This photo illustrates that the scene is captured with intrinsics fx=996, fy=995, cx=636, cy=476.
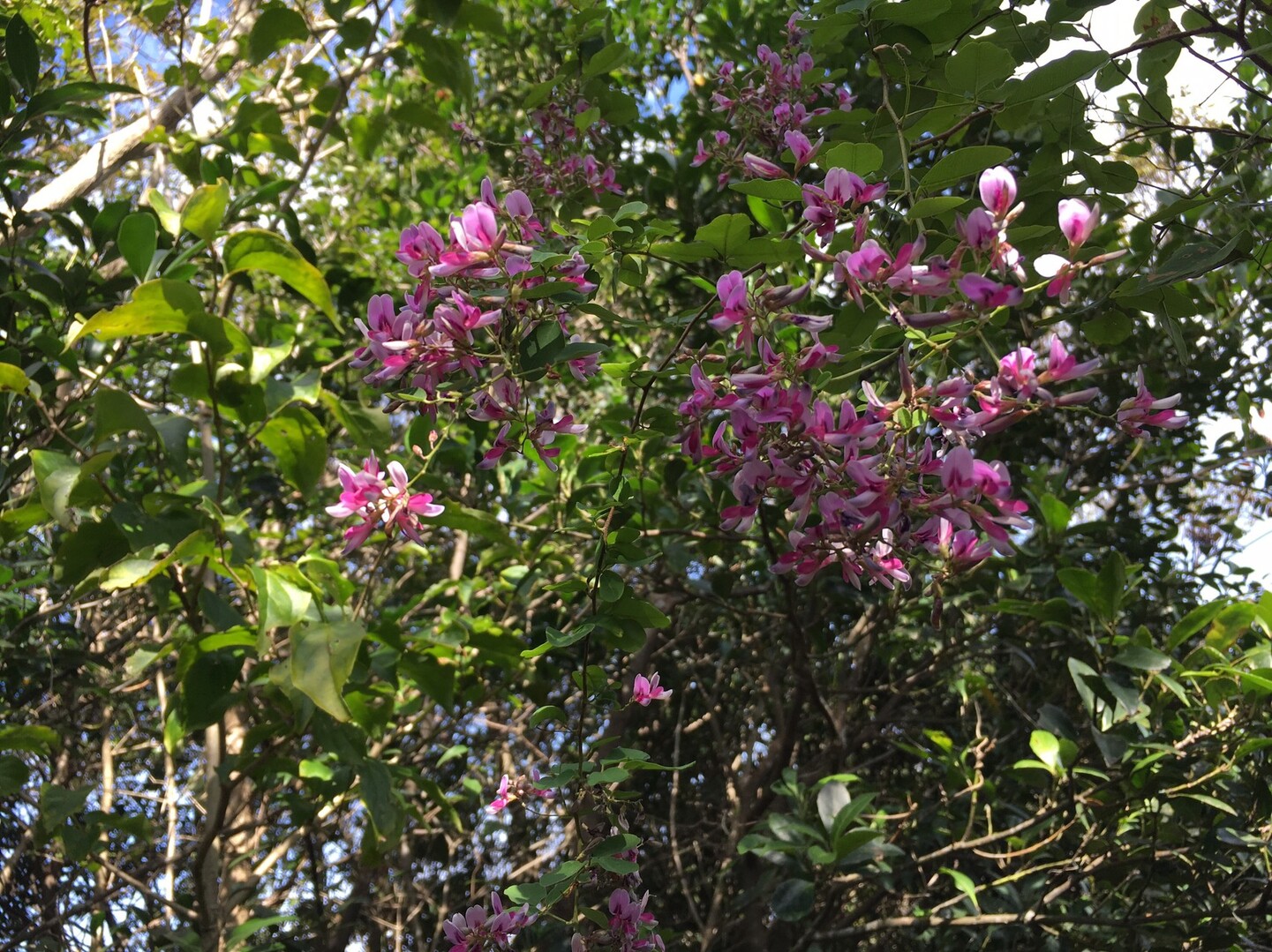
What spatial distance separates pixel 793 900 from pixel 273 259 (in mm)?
1370

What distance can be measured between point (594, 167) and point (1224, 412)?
193cm

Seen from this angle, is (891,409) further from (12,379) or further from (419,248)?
(12,379)

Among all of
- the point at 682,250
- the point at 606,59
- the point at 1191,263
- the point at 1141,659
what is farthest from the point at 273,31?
the point at 1141,659

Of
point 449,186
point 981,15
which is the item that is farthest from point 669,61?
point 981,15

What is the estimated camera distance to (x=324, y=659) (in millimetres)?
1194

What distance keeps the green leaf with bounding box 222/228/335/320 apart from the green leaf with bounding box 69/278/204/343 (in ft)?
0.48

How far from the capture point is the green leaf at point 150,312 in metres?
1.25

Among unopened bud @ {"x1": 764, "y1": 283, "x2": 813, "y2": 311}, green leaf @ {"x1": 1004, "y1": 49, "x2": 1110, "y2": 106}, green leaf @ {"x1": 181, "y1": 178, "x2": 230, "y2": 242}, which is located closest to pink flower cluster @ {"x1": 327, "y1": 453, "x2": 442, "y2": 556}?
unopened bud @ {"x1": 764, "y1": 283, "x2": 813, "y2": 311}

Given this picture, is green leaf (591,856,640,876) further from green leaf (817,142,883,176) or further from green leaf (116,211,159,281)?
green leaf (116,211,159,281)

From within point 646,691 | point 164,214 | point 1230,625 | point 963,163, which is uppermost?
point 164,214

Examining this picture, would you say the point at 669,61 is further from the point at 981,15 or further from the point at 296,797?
the point at 296,797

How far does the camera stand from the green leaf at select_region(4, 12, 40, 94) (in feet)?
4.87

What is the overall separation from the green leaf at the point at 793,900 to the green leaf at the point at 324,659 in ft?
3.16

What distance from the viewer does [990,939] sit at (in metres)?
2.25
